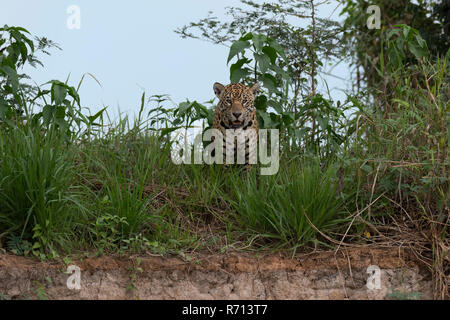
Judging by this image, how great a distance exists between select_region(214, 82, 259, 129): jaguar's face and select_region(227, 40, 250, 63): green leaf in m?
0.60

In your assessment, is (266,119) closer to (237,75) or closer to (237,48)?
(237,75)

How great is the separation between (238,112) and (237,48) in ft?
2.46

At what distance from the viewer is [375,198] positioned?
18.7 ft

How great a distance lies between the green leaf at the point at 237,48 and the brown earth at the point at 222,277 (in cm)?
216

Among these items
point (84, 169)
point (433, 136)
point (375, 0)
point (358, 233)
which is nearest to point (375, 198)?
point (358, 233)

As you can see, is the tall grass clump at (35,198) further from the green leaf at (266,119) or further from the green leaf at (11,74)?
the green leaf at (266,119)

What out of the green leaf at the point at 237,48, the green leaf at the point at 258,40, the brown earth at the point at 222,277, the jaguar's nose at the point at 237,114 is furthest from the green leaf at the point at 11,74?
the green leaf at the point at 258,40

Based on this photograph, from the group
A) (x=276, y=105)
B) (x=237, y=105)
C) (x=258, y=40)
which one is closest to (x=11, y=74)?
(x=237, y=105)

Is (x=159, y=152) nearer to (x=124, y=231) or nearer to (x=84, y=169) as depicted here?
(x=84, y=169)

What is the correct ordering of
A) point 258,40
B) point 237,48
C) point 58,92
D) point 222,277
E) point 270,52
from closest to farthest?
point 222,277, point 58,92, point 237,48, point 258,40, point 270,52

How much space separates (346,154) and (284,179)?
0.76 meters

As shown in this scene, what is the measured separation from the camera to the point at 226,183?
626cm

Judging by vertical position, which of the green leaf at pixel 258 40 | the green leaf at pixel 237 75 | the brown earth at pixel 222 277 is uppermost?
the green leaf at pixel 258 40

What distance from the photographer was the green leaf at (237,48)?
610 cm
